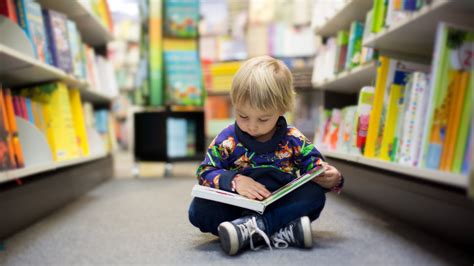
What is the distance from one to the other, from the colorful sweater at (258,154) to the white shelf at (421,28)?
1.51 feet

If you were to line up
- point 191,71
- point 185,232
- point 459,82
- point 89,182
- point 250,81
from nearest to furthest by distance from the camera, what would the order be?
1. point 459,82
2. point 250,81
3. point 185,232
4. point 89,182
5. point 191,71

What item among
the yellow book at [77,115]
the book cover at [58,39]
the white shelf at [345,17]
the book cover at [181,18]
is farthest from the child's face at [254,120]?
the book cover at [181,18]

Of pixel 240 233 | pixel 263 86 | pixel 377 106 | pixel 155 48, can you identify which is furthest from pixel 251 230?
pixel 155 48

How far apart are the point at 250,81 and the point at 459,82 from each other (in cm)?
49

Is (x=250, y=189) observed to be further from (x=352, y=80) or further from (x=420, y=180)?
(x=352, y=80)

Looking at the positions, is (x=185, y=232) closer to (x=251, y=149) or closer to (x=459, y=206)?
(x=251, y=149)

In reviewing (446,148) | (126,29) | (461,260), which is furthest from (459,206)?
(126,29)

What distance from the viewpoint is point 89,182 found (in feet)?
7.03

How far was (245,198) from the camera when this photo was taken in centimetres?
91

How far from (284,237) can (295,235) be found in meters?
0.03

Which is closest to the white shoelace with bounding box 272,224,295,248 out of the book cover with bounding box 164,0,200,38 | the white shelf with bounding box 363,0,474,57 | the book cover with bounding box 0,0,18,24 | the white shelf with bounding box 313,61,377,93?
the white shelf with bounding box 363,0,474,57

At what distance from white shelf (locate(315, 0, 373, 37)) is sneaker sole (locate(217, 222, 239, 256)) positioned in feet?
3.96

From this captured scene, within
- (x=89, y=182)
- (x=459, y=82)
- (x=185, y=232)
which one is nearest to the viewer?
(x=459, y=82)

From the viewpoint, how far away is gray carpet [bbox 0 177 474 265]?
90cm
